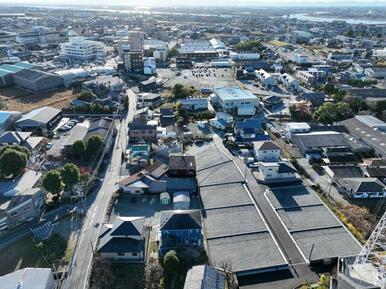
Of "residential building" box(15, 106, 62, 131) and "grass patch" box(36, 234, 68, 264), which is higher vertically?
"grass patch" box(36, 234, 68, 264)

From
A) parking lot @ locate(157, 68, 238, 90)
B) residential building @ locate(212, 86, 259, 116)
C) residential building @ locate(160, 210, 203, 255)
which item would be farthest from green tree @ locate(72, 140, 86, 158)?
parking lot @ locate(157, 68, 238, 90)

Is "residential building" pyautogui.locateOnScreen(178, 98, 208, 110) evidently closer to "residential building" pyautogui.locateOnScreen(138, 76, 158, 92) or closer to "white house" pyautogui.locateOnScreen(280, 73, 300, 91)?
"residential building" pyautogui.locateOnScreen(138, 76, 158, 92)

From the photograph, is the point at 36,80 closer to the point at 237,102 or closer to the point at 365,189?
the point at 237,102

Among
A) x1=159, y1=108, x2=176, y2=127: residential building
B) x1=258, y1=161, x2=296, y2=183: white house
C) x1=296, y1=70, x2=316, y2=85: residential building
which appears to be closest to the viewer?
x1=258, y1=161, x2=296, y2=183: white house

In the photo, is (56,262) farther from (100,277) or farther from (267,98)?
(267,98)

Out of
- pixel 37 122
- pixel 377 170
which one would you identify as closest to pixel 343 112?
pixel 377 170

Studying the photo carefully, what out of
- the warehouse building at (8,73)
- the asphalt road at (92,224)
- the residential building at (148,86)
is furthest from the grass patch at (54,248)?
the warehouse building at (8,73)
